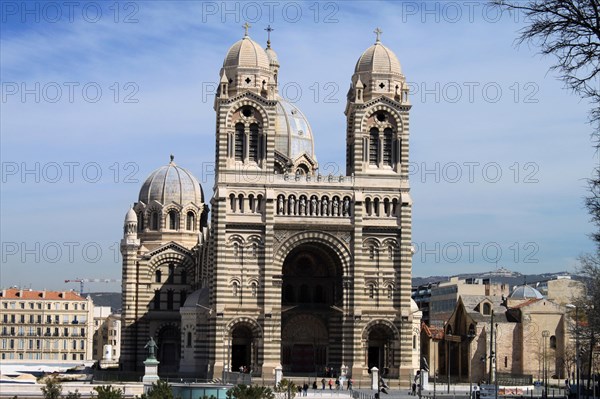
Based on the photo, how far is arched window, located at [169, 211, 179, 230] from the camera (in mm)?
97562

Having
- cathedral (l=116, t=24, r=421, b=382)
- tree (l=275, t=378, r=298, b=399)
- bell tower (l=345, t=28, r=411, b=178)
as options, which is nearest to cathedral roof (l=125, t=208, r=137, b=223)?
cathedral (l=116, t=24, r=421, b=382)

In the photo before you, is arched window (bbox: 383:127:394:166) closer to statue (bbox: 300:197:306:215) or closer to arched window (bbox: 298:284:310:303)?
statue (bbox: 300:197:306:215)

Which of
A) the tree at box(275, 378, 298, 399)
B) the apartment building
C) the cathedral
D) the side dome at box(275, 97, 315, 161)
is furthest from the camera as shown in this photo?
the apartment building

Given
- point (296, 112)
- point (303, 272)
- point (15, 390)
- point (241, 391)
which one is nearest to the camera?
point (241, 391)

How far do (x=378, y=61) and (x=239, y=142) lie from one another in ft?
38.3

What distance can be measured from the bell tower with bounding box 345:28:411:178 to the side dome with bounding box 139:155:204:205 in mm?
22312

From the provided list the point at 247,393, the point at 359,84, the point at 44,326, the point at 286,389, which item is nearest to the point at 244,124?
the point at 359,84

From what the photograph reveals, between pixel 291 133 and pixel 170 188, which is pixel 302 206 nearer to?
pixel 291 133

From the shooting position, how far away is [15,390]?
193 feet

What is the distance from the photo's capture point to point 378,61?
80.5 m

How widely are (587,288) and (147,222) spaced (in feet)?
137

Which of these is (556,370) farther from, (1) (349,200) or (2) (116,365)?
(2) (116,365)

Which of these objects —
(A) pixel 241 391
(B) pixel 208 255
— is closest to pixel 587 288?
(B) pixel 208 255

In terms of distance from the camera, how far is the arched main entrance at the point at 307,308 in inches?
3152
